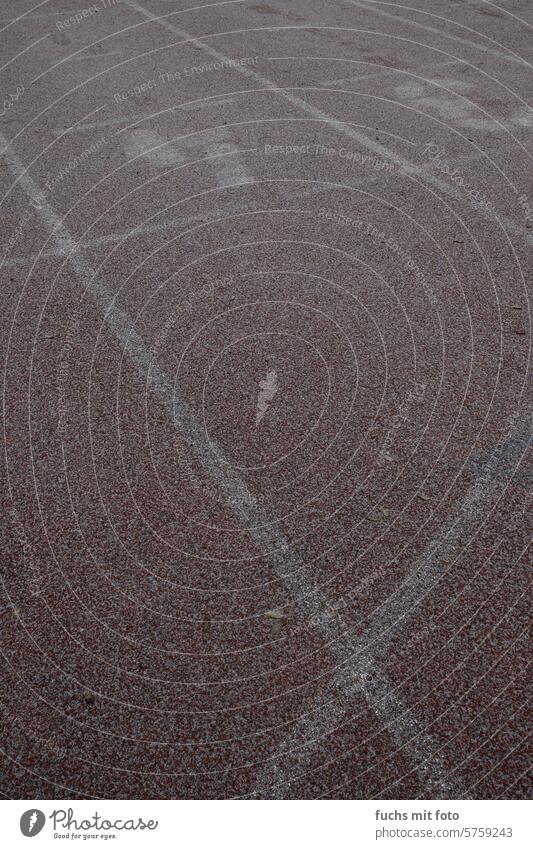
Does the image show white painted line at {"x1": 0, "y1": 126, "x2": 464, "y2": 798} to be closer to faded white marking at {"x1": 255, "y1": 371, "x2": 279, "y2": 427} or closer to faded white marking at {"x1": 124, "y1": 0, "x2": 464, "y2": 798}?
faded white marking at {"x1": 124, "y1": 0, "x2": 464, "y2": 798}

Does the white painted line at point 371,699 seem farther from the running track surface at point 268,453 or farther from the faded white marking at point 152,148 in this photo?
the faded white marking at point 152,148

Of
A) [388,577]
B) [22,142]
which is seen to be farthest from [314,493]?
[22,142]

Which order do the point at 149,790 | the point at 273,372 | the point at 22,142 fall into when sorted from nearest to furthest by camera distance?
the point at 149,790
the point at 273,372
the point at 22,142

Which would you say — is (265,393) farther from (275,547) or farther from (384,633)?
(384,633)

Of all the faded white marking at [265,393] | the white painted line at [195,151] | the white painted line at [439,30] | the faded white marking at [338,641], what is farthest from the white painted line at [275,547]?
the white painted line at [439,30]

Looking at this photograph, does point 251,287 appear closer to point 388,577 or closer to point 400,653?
A: point 388,577

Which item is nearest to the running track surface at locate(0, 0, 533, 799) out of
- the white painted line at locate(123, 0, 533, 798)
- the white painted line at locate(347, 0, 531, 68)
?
the white painted line at locate(123, 0, 533, 798)
